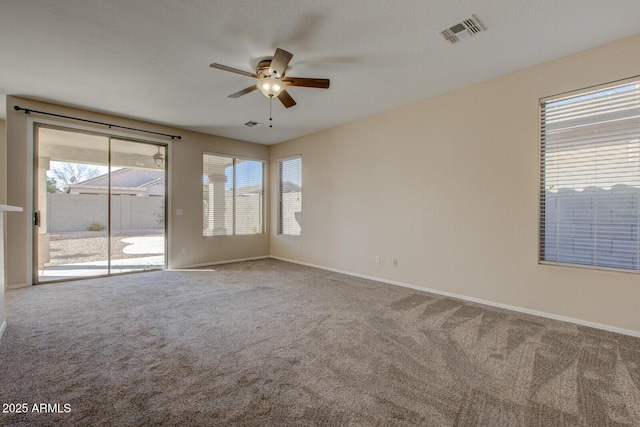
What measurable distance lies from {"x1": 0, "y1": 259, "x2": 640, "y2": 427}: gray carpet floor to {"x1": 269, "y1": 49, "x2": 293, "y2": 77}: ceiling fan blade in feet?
8.33

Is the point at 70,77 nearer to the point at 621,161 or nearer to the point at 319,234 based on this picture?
the point at 319,234

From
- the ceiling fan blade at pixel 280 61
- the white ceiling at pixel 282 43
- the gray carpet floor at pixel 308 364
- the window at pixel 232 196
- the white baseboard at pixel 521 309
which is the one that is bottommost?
the gray carpet floor at pixel 308 364

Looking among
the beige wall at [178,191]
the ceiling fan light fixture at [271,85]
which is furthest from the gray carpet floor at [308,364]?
the ceiling fan light fixture at [271,85]

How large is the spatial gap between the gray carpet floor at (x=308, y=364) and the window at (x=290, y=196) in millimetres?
2965

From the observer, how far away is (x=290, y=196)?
6.62 m

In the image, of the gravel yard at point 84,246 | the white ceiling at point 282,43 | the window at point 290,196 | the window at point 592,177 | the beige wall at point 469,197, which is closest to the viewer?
the white ceiling at point 282,43

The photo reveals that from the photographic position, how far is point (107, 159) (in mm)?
5035

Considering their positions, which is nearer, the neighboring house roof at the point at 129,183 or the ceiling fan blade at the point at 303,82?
the ceiling fan blade at the point at 303,82

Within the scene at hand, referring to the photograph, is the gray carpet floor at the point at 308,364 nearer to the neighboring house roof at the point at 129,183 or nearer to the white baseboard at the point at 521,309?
the white baseboard at the point at 521,309

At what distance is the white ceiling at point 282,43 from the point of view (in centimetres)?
231

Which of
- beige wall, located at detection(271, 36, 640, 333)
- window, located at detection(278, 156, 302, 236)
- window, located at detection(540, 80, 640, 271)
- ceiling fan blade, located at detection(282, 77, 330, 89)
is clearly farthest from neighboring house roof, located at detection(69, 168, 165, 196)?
window, located at detection(540, 80, 640, 271)

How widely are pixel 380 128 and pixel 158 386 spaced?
437 centimetres

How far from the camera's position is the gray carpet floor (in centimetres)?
165

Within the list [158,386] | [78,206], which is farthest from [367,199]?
[78,206]
